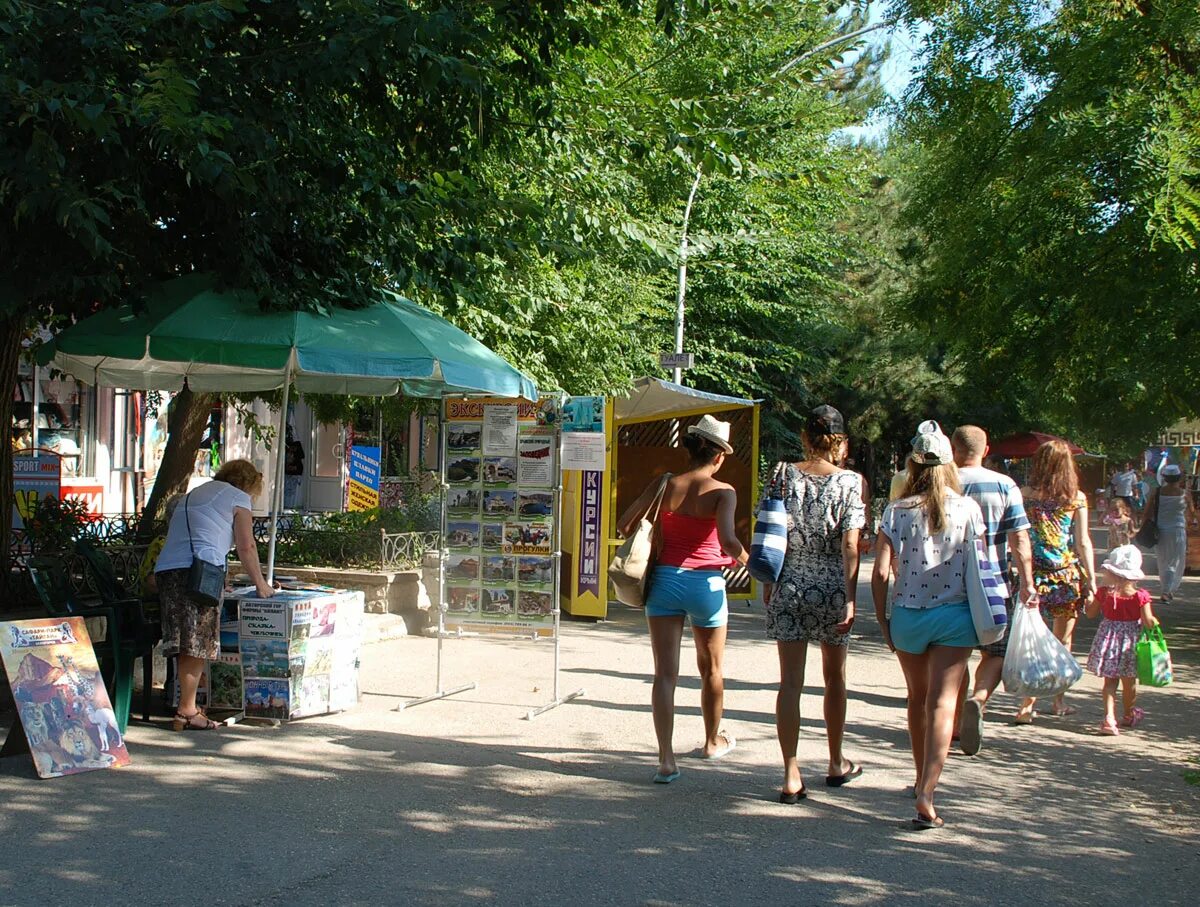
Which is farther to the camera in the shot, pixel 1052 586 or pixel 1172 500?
pixel 1172 500

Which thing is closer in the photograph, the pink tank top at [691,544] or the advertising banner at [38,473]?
the pink tank top at [691,544]

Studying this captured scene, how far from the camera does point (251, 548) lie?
7164 mm

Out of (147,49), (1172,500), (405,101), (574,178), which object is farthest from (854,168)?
(147,49)

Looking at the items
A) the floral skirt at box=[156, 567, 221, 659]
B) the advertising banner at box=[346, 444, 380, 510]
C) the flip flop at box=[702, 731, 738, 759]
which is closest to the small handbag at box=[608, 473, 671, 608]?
the flip flop at box=[702, 731, 738, 759]

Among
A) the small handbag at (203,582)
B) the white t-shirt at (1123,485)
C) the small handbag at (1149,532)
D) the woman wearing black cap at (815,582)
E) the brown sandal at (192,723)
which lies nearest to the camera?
the woman wearing black cap at (815,582)

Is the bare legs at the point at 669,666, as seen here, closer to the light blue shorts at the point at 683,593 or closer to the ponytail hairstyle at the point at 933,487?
the light blue shorts at the point at 683,593

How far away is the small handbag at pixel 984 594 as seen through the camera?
17.4ft

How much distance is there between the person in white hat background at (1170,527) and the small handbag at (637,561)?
1120 centimetres

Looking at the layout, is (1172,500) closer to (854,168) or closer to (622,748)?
(622,748)

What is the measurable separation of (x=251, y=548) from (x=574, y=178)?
5.93 m

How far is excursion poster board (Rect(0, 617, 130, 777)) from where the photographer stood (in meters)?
5.91

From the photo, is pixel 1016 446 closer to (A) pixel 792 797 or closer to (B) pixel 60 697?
(A) pixel 792 797

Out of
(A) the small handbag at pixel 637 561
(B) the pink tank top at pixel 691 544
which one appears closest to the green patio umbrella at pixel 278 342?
(A) the small handbag at pixel 637 561

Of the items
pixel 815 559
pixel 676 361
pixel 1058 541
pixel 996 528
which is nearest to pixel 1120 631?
pixel 1058 541
